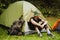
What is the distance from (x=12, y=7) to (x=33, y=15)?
1.20 m

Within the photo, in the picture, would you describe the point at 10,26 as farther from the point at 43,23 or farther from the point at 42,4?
the point at 42,4

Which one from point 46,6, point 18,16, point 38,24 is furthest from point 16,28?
point 46,6

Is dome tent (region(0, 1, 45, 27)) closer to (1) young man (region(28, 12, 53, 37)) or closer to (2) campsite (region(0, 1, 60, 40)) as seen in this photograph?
(2) campsite (region(0, 1, 60, 40))

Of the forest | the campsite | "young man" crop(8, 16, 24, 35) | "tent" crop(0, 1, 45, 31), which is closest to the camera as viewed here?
the campsite

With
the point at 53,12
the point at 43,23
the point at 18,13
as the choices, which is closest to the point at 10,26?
the point at 18,13

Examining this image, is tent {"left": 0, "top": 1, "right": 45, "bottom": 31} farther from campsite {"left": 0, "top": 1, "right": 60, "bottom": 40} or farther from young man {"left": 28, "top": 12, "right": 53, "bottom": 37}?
young man {"left": 28, "top": 12, "right": 53, "bottom": 37}

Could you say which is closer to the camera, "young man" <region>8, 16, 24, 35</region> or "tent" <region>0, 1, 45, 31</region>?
"young man" <region>8, 16, 24, 35</region>

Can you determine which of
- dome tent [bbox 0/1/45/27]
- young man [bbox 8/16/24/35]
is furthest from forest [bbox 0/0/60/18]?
young man [bbox 8/16/24/35]

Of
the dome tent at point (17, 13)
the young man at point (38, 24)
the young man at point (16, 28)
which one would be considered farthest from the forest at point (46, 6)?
the young man at point (16, 28)

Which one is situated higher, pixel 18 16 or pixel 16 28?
pixel 18 16

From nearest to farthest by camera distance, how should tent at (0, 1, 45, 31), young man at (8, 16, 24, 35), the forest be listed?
1. young man at (8, 16, 24, 35)
2. tent at (0, 1, 45, 31)
3. the forest

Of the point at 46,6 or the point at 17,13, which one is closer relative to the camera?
the point at 17,13

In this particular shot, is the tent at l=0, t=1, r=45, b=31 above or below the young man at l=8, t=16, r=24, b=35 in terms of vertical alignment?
above

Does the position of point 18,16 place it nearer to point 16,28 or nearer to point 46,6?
point 16,28
